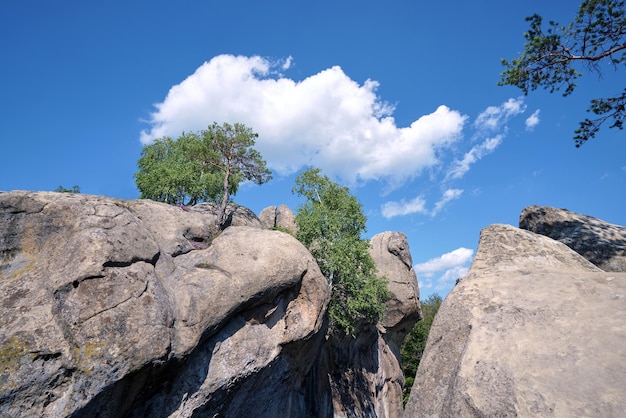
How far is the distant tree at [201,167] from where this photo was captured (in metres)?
31.1

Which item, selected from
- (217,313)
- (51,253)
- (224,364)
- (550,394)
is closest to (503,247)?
(550,394)

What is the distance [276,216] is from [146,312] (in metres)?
27.8

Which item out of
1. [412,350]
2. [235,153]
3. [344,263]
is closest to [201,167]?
[235,153]

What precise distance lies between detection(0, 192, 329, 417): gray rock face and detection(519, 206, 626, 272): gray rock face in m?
8.23

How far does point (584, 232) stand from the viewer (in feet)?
32.4

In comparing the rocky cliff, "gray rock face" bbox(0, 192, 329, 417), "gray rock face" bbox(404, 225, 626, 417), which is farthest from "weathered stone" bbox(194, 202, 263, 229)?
"gray rock face" bbox(404, 225, 626, 417)

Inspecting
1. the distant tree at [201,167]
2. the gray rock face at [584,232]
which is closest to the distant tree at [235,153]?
the distant tree at [201,167]

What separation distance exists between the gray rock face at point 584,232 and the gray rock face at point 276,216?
1029 inches

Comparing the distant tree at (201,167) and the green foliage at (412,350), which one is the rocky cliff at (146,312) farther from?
the green foliage at (412,350)

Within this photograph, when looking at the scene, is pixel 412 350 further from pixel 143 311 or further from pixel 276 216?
pixel 143 311

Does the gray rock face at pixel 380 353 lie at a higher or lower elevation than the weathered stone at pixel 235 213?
lower

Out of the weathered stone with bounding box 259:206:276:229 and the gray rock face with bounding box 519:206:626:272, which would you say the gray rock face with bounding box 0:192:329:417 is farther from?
the weathered stone with bounding box 259:206:276:229

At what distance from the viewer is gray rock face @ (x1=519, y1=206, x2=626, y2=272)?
29.1 feet

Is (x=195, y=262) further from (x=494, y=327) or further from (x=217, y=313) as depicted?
(x=494, y=327)
